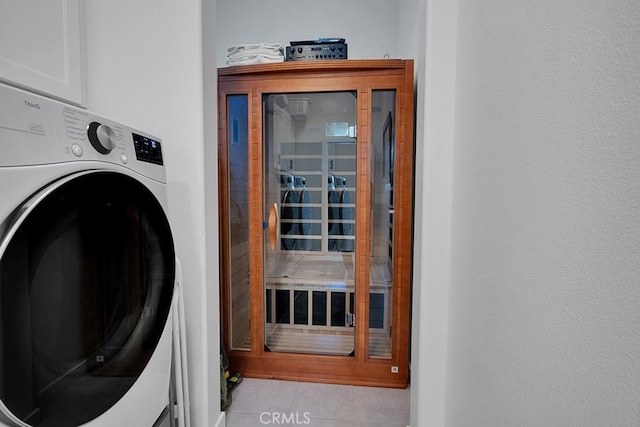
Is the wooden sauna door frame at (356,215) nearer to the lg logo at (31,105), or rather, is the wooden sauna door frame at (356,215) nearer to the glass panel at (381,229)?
the glass panel at (381,229)

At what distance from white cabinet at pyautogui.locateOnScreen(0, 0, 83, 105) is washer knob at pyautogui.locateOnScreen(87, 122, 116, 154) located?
426 millimetres

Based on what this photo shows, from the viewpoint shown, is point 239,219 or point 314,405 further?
point 239,219

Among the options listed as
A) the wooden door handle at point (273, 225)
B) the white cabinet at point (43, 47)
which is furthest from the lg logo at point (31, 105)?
the wooden door handle at point (273, 225)

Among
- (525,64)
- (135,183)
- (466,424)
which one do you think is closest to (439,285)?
(466,424)

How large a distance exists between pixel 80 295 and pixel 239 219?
50.6 inches

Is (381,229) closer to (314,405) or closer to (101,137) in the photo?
(314,405)

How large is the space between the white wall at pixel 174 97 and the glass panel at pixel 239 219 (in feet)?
2.14

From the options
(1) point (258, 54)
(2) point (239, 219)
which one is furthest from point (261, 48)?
(2) point (239, 219)

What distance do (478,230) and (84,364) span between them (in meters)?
1.18

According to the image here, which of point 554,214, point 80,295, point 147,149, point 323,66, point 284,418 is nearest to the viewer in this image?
point 554,214

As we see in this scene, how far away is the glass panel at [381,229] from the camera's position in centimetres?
187

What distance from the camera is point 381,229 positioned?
1.95m

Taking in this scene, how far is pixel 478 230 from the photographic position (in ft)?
3.07

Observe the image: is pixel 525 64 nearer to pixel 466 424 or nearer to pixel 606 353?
pixel 606 353
